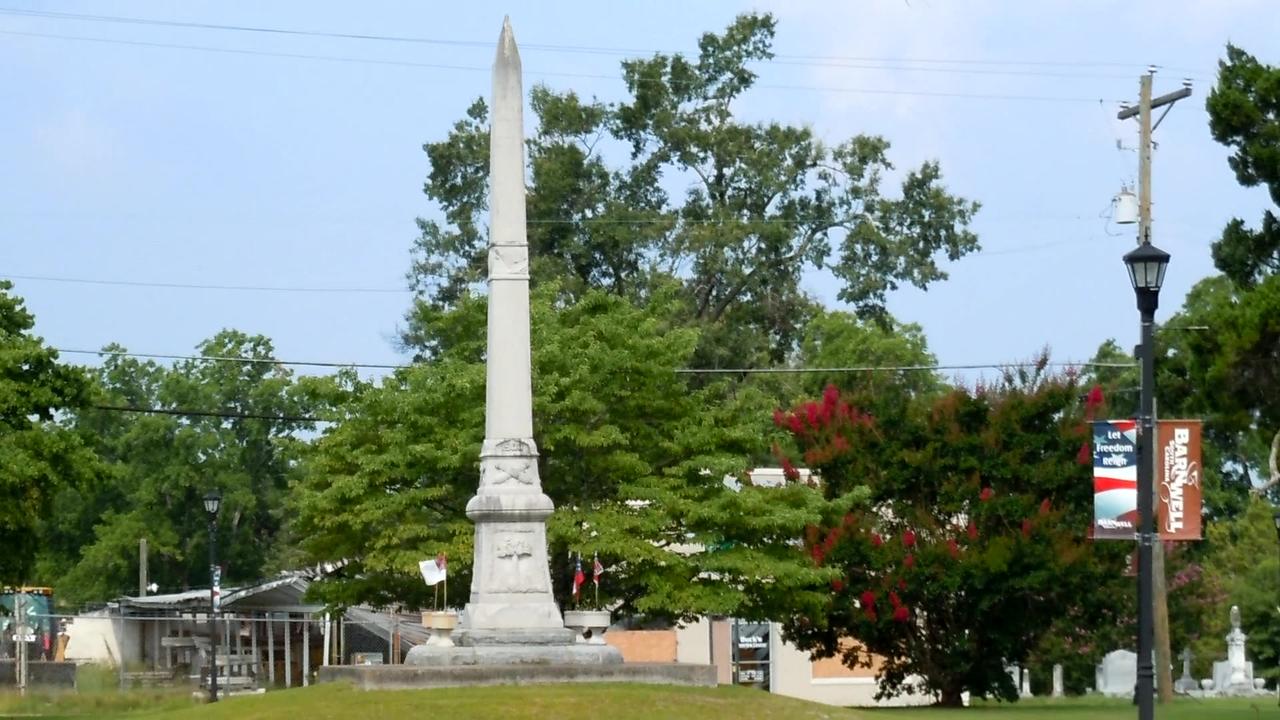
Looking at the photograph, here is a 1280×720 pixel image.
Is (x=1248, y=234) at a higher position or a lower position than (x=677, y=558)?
higher

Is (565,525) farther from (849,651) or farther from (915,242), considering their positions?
(915,242)

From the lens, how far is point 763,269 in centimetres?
5975

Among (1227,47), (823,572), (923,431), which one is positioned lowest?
(823,572)

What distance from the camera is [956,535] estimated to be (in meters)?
36.7

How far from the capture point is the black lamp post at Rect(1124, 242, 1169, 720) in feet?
61.7

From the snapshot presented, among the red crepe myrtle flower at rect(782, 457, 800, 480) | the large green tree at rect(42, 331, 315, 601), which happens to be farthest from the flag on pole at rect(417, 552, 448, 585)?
the large green tree at rect(42, 331, 315, 601)

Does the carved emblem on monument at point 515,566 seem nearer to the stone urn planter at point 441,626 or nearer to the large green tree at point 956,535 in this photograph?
the stone urn planter at point 441,626

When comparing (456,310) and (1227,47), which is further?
(456,310)

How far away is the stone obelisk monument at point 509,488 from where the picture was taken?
26.3 m

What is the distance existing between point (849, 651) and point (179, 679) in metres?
19.0

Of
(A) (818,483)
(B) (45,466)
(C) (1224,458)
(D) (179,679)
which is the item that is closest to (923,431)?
(A) (818,483)

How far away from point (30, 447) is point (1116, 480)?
20538mm

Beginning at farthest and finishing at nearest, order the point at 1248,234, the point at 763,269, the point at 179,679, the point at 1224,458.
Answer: the point at 1224,458
the point at 763,269
the point at 179,679
the point at 1248,234

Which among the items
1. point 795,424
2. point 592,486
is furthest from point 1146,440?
point 795,424
